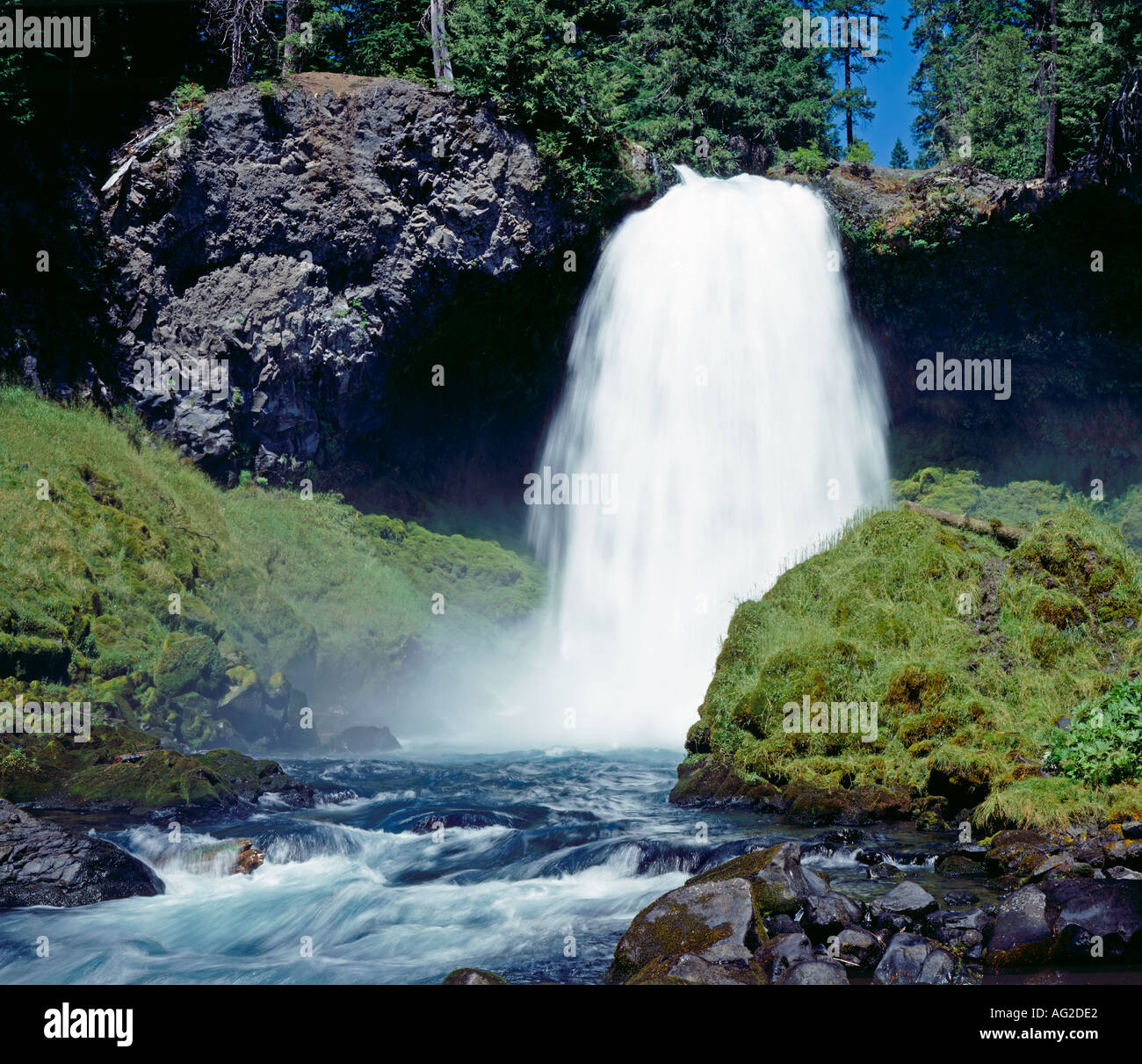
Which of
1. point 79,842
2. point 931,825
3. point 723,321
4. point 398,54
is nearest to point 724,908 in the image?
point 931,825

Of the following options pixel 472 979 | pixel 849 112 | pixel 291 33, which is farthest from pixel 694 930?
pixel 849 112

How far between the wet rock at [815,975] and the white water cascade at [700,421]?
53.6 ft

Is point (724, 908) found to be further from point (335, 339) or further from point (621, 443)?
point (335, 339)

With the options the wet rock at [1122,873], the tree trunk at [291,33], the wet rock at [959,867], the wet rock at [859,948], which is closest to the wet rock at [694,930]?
the wet rock at [859,948]

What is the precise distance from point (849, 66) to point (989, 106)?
12785mm

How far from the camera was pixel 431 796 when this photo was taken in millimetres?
12828

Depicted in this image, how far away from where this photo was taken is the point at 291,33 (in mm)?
25656

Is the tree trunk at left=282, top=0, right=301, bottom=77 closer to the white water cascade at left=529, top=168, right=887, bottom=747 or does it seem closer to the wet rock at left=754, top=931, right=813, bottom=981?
the white water cascade at left=529, top=168, right=887, bottom=747

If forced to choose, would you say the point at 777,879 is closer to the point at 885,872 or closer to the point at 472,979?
the point at 885,872

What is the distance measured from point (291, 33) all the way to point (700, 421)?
52.0 feet

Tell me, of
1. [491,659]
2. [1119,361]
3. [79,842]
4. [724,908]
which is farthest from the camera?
[1119,361]

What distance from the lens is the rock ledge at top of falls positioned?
24.0m

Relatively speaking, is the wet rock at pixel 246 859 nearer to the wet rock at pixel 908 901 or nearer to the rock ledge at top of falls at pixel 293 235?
the wet rock at pixel 908 901

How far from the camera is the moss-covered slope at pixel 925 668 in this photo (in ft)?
31.5
